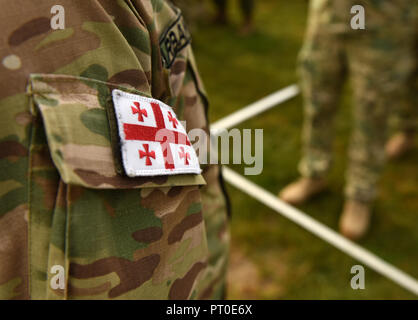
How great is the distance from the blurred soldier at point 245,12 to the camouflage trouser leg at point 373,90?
2504 mm

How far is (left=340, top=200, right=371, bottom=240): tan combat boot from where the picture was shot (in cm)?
174

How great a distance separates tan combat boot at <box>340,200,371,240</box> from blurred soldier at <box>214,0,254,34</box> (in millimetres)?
2558

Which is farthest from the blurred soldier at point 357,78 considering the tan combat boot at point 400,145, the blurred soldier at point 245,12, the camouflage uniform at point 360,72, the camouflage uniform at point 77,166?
the blurred soldier at point 245,12

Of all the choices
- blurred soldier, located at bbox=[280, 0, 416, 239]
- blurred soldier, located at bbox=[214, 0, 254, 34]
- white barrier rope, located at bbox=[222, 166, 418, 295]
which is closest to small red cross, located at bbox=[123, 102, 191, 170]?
blurred soldier, located at bbox=[280, 0, 416, 239]

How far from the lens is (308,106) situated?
1.72 metres

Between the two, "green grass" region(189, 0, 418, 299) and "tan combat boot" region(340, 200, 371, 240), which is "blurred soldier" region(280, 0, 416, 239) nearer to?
"tan combat boot" region(340, 200, 371, 240)

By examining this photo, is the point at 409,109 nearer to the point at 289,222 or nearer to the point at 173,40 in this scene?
the point at 289,222

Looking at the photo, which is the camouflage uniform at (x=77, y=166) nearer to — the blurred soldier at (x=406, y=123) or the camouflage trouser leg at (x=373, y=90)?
the camouflage trouser leg at (x=373, y=90)

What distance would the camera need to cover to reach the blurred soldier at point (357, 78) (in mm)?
1357

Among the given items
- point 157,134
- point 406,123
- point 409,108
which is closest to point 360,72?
point 409,108

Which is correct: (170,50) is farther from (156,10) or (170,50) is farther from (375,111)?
(375,111)

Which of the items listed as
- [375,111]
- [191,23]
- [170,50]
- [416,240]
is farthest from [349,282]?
[191,23]

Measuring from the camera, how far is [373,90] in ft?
4.76
